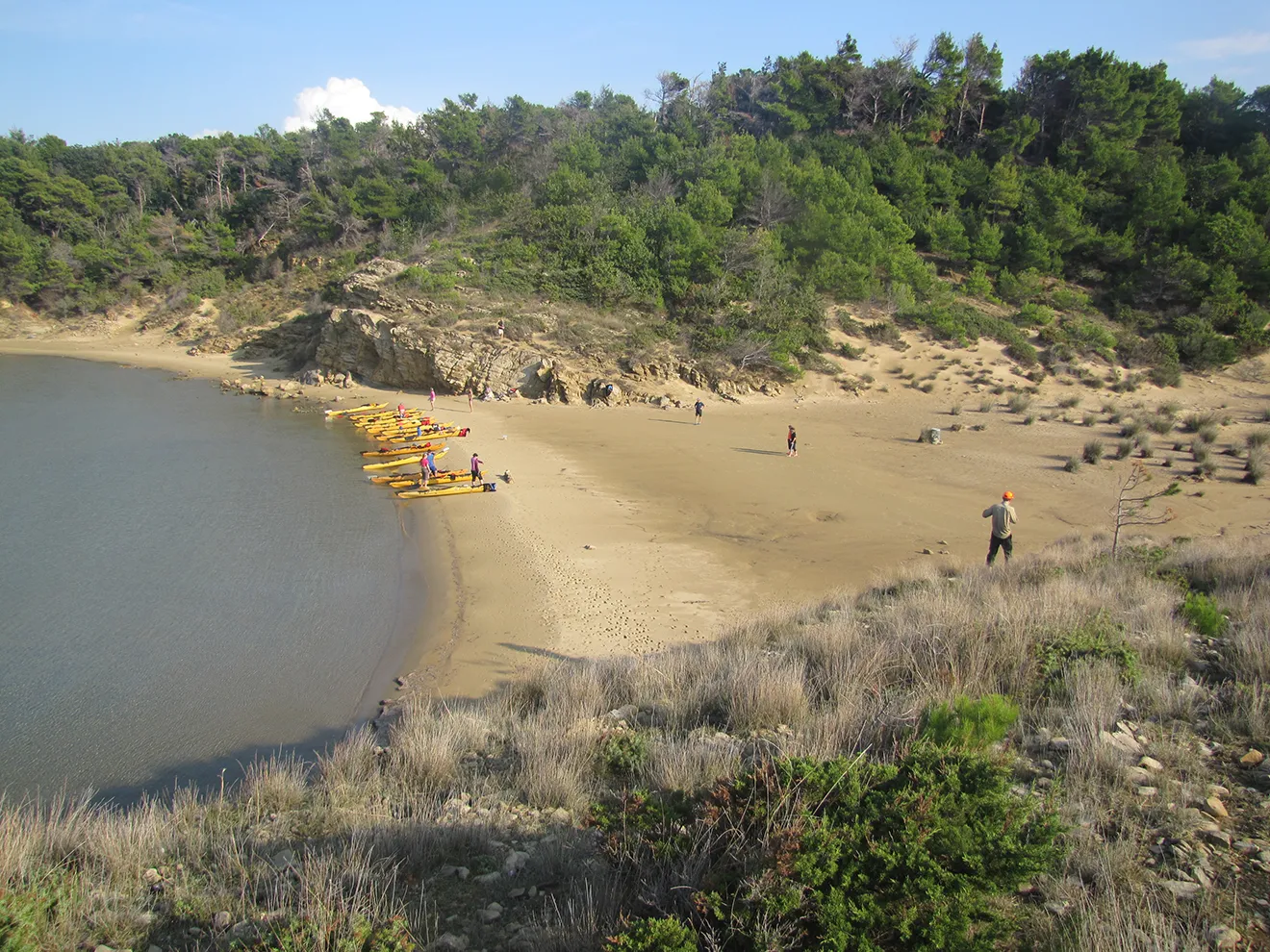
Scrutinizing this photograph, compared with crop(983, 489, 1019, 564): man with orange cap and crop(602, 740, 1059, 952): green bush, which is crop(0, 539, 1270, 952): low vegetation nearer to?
crop(602, 740, 1059, 952): green bush

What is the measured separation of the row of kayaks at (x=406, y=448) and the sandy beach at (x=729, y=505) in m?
0.75

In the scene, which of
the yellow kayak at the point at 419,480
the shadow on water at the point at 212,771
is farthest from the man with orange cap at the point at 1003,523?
the yellow kayak at the point at 419,480

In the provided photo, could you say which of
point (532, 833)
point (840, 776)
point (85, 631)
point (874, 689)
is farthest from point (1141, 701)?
point (85, 631)

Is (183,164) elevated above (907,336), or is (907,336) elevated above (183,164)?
(183,164)

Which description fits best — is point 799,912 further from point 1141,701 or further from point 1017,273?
point 1017,273

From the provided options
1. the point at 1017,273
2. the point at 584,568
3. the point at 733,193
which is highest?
the point at 733,193

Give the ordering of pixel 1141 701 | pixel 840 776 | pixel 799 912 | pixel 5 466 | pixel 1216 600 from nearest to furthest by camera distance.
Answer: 1. pixel 799 912
2. pixel 840 776
3. pixel 1141 701
4. pixel 1216 600
5. pixel 5 466

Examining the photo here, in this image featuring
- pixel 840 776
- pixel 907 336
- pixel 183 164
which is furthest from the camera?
pixel 183 164

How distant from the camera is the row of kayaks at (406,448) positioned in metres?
20.5

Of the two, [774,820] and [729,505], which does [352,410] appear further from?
[774,820]

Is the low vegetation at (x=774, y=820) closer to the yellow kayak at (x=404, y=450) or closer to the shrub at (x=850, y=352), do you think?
the yellow kayak at (x=404, y=450)

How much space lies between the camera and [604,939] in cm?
301

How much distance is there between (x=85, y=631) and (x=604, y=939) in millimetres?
12832

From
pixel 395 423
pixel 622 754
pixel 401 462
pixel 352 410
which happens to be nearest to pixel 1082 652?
pixel 622 754
